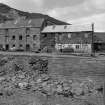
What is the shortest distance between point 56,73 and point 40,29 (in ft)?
92.9

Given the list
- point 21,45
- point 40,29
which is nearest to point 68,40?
point 40,29

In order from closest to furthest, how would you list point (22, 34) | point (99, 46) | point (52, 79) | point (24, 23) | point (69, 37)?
point (52, 79), point (69, 37), point (22, 34), point (99, 46), point (24, 23)

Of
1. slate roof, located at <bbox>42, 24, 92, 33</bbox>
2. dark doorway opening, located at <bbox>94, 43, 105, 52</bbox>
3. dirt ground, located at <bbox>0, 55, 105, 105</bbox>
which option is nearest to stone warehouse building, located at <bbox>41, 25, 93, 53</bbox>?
slate roof, located at <bbox>42, 24, 92, 33</bbox>

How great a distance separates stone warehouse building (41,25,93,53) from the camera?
48375 millimetres

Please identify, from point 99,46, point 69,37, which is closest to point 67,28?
point 69,37

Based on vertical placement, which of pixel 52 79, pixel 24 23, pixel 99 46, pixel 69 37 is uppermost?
pixel 24 23

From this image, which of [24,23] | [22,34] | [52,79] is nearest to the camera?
[52,79]

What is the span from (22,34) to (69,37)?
1190cm

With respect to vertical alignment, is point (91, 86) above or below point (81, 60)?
below

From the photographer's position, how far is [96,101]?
1962 centimetres

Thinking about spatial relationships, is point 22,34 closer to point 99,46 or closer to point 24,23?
point 24,23

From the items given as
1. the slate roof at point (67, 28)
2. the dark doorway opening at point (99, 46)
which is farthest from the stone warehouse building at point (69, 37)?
the dark doorway opening at point (99, 46)

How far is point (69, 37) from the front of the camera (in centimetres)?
5000

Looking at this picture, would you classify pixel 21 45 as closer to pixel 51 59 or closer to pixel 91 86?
pixel 51 59
